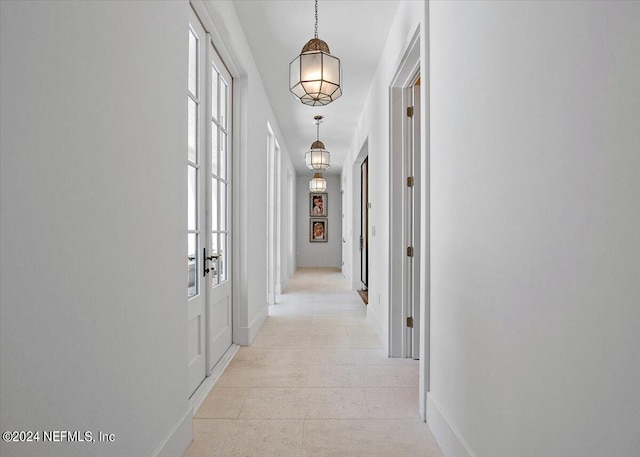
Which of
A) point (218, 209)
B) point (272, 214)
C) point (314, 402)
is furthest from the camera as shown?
point (272, 214)

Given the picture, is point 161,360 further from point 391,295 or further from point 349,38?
point 349,38

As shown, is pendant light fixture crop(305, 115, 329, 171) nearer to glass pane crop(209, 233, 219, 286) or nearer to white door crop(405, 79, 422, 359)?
white door crop(405, 79, 422, 359)

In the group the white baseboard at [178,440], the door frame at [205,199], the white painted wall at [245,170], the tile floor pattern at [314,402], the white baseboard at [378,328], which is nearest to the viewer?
the white baseboard at [178,440]

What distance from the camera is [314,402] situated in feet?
8.11

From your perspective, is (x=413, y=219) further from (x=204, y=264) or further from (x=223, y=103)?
(x=223, y=103)

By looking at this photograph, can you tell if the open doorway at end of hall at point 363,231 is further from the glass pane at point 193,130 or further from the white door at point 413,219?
the glass pane at point 193,130

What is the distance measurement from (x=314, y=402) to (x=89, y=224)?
1831mm

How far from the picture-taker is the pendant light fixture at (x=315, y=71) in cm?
268

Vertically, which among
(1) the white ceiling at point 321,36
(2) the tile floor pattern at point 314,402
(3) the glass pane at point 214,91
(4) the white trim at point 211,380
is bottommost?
(2) the tile floor pattern at point 314,402

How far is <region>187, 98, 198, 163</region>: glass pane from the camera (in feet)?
8.25

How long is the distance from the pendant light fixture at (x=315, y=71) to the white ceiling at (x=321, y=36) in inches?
20.0

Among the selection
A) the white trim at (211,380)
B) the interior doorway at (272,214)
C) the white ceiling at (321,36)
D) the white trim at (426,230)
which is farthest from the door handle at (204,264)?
the interior doorway at (272,214)

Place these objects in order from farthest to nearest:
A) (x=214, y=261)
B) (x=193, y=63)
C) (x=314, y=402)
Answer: (x=214, y=261)
(x=193, y=63)
(x=314, y=402)

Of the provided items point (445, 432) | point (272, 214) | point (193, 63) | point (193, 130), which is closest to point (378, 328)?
point (445, 432)
